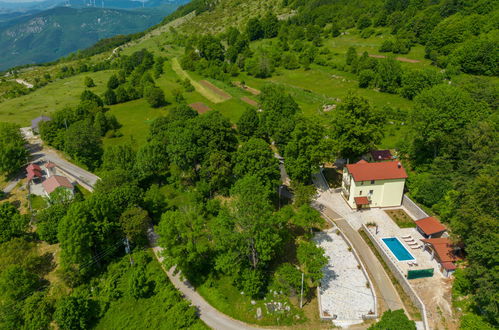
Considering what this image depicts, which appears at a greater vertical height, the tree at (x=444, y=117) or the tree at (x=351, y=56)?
the tree at (x=444, y=117)

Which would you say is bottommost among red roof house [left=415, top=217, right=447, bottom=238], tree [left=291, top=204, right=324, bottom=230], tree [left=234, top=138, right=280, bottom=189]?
red roof house [left=415, top=217, right=447, bottom=238]

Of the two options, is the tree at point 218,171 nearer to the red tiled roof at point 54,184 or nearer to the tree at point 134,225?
the tree at point 134,225

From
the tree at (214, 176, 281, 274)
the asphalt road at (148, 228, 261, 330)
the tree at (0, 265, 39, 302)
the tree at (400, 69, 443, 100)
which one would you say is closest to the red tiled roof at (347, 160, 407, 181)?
the tree at (214, 176, 281, 274)

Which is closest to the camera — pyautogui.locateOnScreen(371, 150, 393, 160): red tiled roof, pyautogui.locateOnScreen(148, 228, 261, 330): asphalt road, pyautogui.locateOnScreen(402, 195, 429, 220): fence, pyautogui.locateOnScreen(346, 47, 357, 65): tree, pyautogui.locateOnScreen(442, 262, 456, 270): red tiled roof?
pyautogui.locateOnScreen(148, 228, 261, 330): asphalt road

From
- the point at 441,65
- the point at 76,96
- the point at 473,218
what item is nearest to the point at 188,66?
the point at 76,96

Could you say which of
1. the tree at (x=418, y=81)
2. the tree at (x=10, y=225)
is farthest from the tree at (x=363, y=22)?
the tree at (x=10, y=225)

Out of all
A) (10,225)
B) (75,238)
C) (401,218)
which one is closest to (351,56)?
(401,218)

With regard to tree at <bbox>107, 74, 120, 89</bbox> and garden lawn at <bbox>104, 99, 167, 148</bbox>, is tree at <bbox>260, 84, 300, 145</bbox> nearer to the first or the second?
garden lawn at <bbox>104, 99, 167, 148</bbox>
